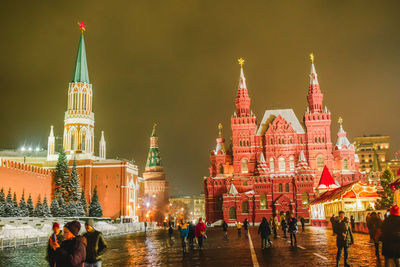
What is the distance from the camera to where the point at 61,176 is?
67.3m

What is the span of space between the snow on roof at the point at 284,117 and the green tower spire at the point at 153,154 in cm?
4580

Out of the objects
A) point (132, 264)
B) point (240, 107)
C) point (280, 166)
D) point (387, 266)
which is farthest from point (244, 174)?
point (387, 266)

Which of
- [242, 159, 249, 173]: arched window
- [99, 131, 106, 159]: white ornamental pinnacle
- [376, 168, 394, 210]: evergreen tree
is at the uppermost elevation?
[99, 131, 106, 159]: white ornamental pinnacle

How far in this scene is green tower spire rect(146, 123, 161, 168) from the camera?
4382 inches

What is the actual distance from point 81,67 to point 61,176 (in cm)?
2506

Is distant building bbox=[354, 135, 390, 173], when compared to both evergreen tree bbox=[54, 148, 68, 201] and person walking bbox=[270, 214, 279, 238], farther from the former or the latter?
person walking bbox=[270, 214, 279, 238]

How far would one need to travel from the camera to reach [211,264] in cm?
1321

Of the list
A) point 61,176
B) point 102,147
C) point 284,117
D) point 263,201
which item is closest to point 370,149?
point 284,117

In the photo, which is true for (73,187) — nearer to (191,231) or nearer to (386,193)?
(386,193)

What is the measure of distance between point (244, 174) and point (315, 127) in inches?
542

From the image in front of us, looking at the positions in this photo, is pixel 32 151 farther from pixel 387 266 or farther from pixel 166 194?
pixel 387 266

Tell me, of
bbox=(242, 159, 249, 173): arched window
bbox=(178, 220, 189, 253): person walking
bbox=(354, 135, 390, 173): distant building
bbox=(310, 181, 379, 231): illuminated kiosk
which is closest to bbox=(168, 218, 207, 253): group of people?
bbox=(178, 220, 189, 253): person walking

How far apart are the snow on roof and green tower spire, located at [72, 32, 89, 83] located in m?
35.7

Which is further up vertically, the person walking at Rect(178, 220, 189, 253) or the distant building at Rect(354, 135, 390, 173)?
the distant building at Rect(354, 135, 390, 173)
